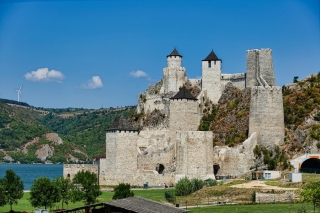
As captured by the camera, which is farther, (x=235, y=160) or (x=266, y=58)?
A: (x=266, y=58)

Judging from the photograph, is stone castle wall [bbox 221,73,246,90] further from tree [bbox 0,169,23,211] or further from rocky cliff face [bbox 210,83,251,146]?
tree [bbox 0,169,23,211]

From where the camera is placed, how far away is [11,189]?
40.5 m

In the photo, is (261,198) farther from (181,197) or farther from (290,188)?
(181,197)

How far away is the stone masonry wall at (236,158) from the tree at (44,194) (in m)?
18.2

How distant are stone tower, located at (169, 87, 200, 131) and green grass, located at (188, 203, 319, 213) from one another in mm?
20447

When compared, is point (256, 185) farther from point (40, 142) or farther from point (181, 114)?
point (40, 142)

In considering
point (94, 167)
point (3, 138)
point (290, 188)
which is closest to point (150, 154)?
point (94, 167)

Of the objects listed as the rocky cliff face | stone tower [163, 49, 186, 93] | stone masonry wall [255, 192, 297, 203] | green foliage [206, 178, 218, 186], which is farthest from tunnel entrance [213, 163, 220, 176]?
stone masonry wall [255, 192, 297, 203]

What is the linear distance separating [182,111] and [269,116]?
299 inches

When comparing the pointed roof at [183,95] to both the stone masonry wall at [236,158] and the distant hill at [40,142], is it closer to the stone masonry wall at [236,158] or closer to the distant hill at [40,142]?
Result: the stone masonry wall at [236,158]

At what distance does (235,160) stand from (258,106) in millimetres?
4686

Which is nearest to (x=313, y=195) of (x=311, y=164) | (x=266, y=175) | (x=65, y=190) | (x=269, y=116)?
(x=65, y=190)

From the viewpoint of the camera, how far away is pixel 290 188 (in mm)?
40688

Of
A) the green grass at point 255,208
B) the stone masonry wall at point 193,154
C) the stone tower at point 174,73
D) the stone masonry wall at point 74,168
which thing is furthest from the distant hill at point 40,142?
the green grass at point 255,208
